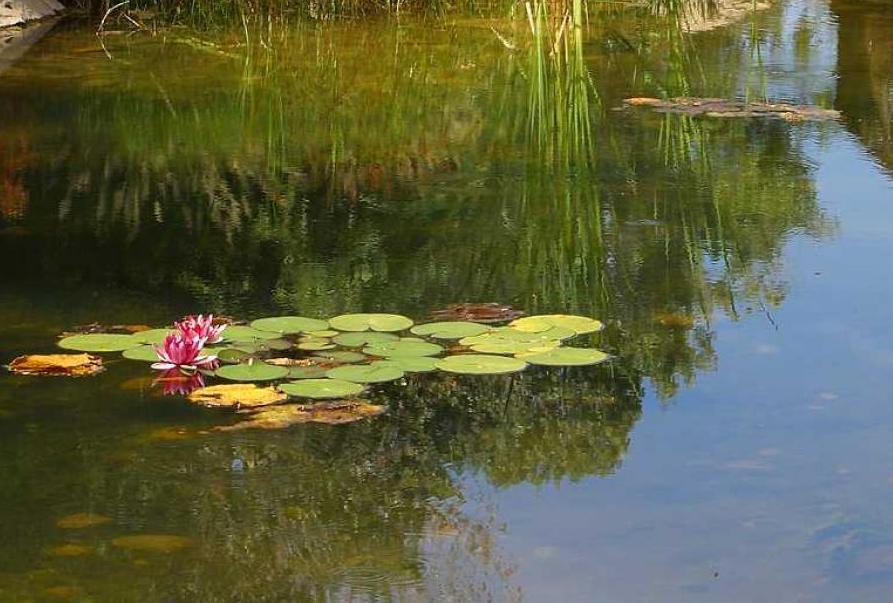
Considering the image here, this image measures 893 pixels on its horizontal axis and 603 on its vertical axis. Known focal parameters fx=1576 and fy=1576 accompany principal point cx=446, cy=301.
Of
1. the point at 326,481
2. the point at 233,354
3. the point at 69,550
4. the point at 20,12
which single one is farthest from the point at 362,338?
the point at 20,12

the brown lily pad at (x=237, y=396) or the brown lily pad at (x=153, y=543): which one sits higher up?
the brown lily pad at (x=237, y=396)

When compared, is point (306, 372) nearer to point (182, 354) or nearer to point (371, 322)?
point (182, 354)

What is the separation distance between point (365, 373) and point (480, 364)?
25 cm

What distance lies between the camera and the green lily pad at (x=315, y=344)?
358 cm

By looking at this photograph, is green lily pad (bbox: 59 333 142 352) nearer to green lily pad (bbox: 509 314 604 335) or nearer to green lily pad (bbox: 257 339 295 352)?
green lily pad (bbox: 257 339 295 352)

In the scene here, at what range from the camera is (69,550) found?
2.57 metres

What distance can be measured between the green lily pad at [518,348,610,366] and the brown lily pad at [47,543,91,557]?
1.21 meters

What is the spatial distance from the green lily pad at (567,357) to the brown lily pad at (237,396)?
1.90 feet

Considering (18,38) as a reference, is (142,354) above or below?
below

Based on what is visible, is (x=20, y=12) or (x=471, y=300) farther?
(x=20, y=12)

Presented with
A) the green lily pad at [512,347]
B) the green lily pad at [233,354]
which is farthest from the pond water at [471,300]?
the green lily pad at [233,354]

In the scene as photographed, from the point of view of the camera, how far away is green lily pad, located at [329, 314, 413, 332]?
3.70 m

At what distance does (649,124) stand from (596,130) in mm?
227

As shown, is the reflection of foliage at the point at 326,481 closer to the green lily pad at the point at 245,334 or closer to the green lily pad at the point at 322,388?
the green lily pad at the point at 322,388
